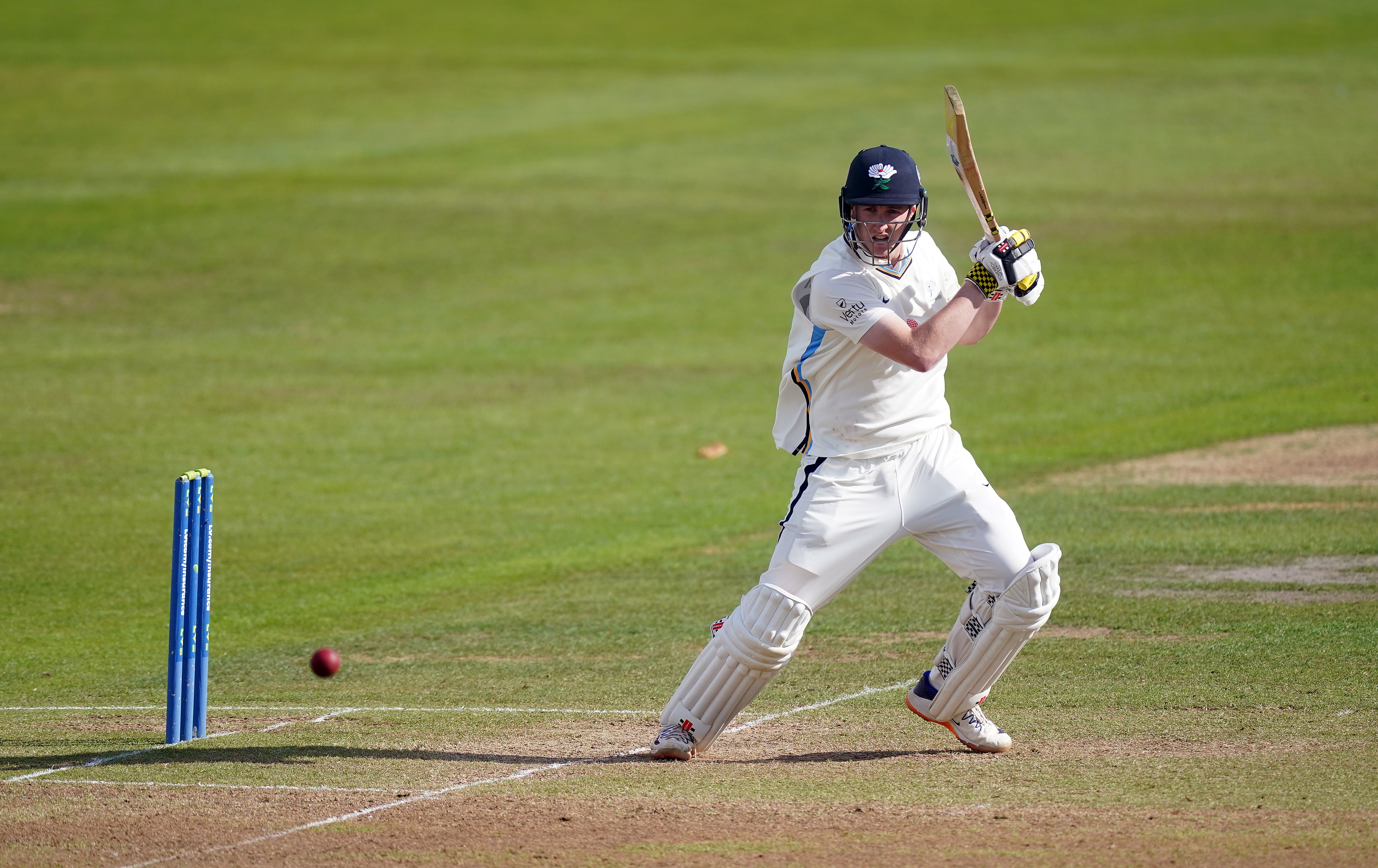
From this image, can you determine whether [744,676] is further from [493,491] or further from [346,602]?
[493,491]

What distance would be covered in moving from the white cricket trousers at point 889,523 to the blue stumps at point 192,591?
239 centimetres

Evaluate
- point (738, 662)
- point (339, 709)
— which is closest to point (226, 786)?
point (339, 709)

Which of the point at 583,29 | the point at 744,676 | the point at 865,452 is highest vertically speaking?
the point at 583,29

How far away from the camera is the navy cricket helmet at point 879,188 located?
21.0 feet

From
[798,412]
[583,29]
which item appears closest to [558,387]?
[798,412]

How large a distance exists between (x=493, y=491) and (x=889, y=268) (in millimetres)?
7747

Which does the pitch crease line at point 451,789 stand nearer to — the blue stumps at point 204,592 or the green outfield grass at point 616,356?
the green outfield grass at point 616,356

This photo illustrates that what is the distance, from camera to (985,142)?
31125 millimetres

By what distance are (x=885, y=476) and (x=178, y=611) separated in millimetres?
2950

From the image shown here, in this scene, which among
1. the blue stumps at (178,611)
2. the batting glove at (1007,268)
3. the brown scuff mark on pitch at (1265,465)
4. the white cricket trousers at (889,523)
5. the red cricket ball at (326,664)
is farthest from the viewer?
the brown scuff mark on pitch at (1265,465)

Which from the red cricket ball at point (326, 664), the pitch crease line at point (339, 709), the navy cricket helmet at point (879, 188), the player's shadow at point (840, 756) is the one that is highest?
the navy cricket helmet at point (879, 188)

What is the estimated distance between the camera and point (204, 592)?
23.3 ft

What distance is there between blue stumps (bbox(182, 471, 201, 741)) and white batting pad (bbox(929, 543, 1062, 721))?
119 inches

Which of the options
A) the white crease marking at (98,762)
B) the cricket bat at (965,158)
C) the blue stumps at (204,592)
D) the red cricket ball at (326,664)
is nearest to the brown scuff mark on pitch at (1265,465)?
the cricket bat at (965,158)
